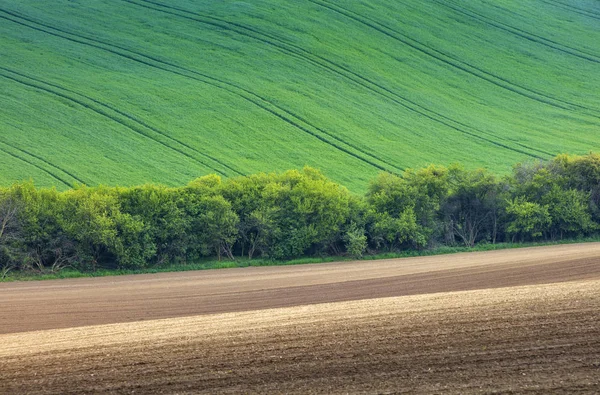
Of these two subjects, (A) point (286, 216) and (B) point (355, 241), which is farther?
(A) point (286, 216)

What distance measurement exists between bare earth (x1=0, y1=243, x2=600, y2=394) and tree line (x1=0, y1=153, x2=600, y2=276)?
50.0ft

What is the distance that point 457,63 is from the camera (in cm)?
9850

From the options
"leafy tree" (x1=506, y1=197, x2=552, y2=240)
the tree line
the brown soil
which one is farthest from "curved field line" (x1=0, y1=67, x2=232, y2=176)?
"leafy tree" (x1=506, y1=197, x2=552, y2=240)

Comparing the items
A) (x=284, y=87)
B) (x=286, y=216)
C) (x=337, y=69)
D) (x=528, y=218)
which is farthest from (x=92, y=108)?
(x=528, y=218)

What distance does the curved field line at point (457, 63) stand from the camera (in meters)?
93.6

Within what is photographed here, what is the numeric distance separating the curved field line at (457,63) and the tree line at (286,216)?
115 feet

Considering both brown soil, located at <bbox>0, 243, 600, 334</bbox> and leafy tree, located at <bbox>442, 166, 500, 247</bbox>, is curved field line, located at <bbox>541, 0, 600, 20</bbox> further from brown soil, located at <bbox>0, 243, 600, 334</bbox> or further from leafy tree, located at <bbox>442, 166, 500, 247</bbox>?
brown soil, located at <bbox>0, 243, 600, 334</bbox>

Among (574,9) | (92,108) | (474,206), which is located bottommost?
(92,108)

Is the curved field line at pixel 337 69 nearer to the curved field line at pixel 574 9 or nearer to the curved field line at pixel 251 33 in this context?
the curved field line at pixel 251 33

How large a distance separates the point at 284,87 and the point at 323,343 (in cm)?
6816

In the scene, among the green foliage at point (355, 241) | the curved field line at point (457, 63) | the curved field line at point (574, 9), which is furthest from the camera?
the curved field line at point (574, 9)

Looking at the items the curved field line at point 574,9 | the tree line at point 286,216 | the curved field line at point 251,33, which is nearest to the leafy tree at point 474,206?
the tree line at point 286,216

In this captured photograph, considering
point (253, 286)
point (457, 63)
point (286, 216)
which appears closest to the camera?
point (253, 286)

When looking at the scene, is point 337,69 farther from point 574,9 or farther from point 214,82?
point 574,9
